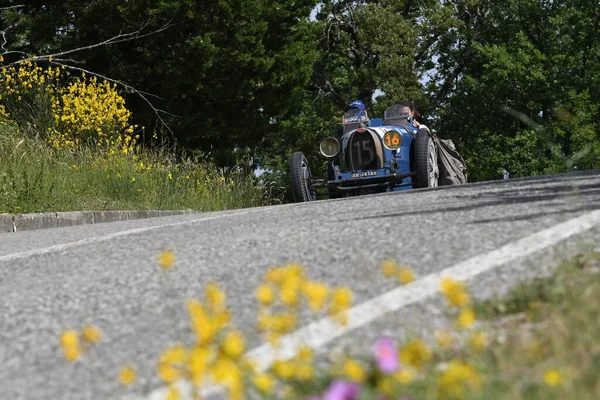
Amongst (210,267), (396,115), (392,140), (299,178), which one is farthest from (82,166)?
(210,267)

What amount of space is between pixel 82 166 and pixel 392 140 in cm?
405

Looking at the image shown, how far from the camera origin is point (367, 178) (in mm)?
13953

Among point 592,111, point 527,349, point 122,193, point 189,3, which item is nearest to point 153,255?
point 527,349

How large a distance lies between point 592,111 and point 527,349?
33.4 meters

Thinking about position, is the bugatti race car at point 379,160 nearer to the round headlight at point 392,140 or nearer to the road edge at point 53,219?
the round headlight at point 392,140

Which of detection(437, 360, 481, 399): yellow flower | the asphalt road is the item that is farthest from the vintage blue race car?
detection(437, 360, 481, 399): yellow flower

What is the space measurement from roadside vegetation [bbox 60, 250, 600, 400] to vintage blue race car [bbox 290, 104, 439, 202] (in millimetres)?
9785

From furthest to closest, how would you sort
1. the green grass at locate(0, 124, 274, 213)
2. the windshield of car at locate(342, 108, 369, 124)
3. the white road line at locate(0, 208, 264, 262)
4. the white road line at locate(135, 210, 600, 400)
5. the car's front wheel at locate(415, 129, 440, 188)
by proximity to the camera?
the windshield of car at locate(342, 108, 369, 124) → the car's front wheel at locate(415, 129, 440, 188) → the green grass at locate(0, 124, 274, 213) → the white road line at locate(0, 208, 264, 262) → the white road line at locate(135, 210, 600, 400)

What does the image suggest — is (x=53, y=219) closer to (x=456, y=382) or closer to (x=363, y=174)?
(x=363, y=174)

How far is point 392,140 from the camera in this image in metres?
13.9

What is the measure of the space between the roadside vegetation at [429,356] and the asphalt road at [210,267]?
0.14 m

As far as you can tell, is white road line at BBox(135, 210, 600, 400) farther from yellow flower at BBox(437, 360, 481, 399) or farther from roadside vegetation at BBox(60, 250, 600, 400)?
yellow flower at BBox(437, 360, 481, 399)

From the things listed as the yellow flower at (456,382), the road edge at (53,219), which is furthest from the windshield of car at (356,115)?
the yellow flower at (456,382)

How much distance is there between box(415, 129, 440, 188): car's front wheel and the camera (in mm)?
13609
